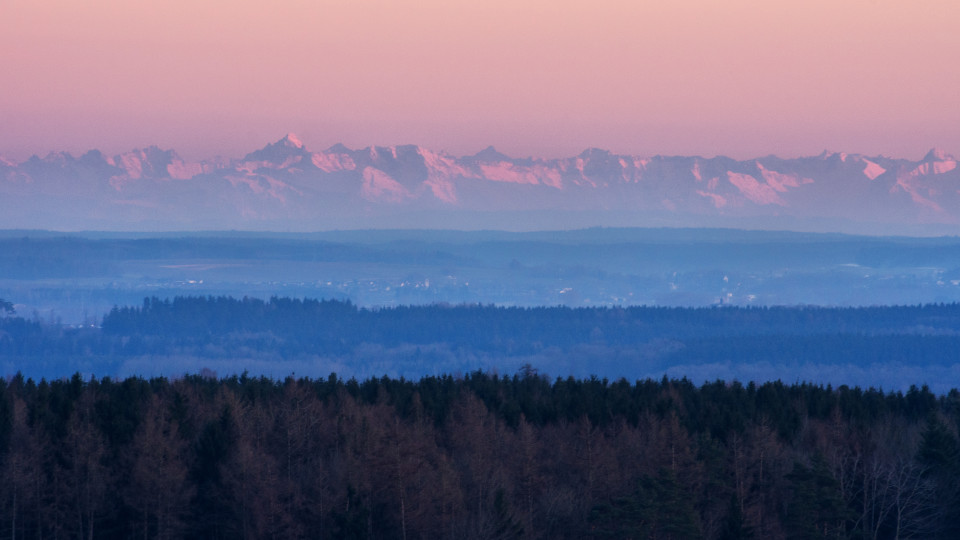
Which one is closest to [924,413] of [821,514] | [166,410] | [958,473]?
[958,473]

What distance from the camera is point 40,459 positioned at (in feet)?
204

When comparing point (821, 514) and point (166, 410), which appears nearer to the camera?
point (821, 514)

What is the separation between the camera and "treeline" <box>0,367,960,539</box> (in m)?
57.2

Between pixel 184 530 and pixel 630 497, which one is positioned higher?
pixel 630 497

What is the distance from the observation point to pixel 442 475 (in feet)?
196

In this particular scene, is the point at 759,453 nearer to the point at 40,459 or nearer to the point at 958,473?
the point at 958,473

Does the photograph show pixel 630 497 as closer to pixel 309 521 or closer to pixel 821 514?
pixel 821 514

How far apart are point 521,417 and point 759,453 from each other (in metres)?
17.0

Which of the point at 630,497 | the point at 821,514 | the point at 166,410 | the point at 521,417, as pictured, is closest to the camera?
the point at 630,497

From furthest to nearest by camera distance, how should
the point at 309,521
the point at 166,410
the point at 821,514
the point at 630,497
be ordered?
1. the point at 166,410
2. the point at 309,521
3. the point at 821,514
4. the point at 630,497

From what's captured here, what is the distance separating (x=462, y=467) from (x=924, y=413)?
133ft

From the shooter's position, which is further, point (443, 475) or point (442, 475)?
point (442, 475)

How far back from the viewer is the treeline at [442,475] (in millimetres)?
57156

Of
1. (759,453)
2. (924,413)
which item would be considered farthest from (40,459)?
(924,413)
